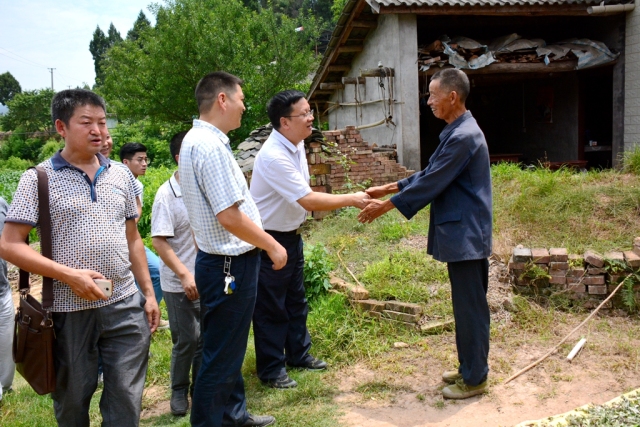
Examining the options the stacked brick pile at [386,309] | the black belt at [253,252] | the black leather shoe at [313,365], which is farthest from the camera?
the stacked brick pile at [386,309]

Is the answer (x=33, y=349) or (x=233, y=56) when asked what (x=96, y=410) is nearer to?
(x=33, y=349)

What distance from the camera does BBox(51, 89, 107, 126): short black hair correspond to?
112 inches

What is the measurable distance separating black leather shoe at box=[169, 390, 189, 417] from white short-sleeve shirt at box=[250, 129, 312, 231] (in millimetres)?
1355

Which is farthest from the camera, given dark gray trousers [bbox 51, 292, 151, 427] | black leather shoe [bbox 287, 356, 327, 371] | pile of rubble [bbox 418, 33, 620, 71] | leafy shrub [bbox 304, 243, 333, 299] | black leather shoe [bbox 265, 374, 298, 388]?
pile of rubble [bbox 418, 33, 620, 71]

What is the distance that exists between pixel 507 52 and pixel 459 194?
8282 mm

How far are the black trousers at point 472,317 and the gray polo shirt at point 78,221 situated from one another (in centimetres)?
217

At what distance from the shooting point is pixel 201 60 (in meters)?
20.5

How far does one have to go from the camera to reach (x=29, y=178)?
2779 millimetres

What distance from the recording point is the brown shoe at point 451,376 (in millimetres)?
4156

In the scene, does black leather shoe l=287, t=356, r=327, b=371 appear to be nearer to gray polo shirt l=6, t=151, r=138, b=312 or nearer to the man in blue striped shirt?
the man in blue striped shirt

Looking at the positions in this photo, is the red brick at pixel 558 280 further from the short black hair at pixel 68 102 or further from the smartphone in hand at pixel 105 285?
the short black hair at pixel 68 102

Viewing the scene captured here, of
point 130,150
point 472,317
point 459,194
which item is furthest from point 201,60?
point 472,317

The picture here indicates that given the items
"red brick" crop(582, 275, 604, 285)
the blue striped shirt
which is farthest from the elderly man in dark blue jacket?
"red brick" crop(582, 275, 604, 285)

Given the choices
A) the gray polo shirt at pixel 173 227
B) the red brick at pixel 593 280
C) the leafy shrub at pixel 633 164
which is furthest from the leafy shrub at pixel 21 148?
the red brick at pixel 593 280
